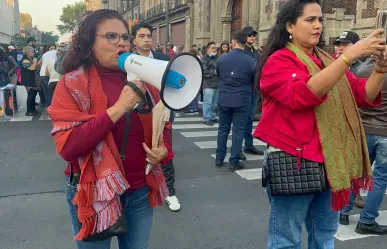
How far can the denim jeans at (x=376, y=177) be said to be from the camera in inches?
146

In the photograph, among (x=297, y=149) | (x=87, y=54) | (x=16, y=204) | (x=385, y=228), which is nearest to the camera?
(x=87, y=54)

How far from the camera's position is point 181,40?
2898cm

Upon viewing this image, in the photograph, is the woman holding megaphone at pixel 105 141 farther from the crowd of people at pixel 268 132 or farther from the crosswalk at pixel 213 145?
the crosswalk at pixel 213 145

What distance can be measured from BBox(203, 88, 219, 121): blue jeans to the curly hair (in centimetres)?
792

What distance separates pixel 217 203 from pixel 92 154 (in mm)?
3059

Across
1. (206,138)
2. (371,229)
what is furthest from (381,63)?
(206,138)

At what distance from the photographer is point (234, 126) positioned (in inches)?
238

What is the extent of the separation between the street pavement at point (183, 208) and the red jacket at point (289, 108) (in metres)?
1.80

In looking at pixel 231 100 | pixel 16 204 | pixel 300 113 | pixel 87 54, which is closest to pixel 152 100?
pixel 87 54

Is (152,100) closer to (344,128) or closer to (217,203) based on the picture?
(344,128)

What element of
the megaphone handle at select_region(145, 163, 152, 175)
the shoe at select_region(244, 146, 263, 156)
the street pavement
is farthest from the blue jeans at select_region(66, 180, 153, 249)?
the shoe at select_region(244, 146, 263, 156)

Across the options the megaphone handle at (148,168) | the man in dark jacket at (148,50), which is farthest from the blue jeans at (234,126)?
the megaphone handle at (148,168)

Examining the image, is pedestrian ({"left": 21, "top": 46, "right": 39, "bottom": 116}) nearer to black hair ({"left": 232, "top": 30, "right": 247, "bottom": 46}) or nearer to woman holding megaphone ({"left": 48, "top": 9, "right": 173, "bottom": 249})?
black hair ({"left": 232, "top": 30, "right": 247, "bottom": 46})

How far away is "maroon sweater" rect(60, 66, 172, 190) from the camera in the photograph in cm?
184
